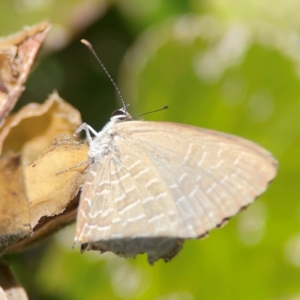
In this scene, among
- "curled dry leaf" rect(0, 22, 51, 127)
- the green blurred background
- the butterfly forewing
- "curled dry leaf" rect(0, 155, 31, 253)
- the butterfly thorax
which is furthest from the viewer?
the green blurred background

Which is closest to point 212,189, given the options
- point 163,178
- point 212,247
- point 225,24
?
point 163,178

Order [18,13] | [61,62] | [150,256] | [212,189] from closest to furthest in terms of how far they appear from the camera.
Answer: [150,256] < [212,189] < [18,13] < [61,62]

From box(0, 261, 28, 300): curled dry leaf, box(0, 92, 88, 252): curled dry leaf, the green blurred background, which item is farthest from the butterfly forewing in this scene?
the green blurred background

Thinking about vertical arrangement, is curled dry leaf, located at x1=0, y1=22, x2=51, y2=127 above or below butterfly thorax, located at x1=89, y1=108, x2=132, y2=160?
above

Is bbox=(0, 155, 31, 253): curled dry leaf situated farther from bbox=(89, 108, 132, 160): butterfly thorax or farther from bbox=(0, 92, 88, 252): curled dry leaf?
bbox=(89, 108, 132, 160): butterfly thorax

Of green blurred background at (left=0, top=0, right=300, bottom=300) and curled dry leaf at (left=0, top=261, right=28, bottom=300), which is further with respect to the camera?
green blurred background at (left=0, top=0, right=300, bottom=300)

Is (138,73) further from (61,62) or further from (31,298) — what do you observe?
(31,298)

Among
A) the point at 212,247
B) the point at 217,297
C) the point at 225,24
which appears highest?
the point at 225,24
